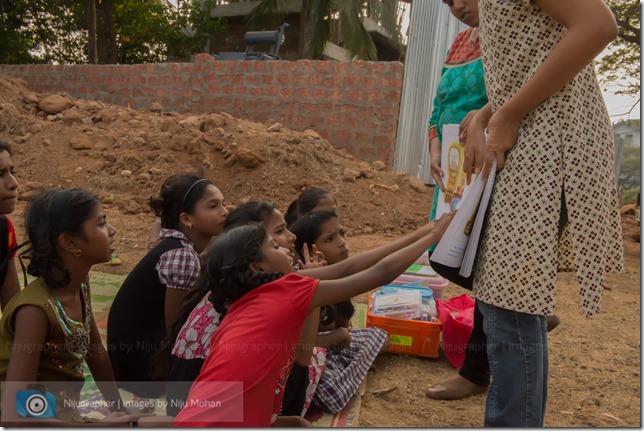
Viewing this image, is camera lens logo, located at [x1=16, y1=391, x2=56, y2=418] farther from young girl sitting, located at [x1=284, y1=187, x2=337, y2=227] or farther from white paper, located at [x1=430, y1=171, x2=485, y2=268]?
young girl sitting, located at [x1=284, y1=187, x2=337, y2=227]

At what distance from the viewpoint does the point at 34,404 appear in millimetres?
1733

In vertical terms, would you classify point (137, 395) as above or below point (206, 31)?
below

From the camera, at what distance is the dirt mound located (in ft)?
23.6

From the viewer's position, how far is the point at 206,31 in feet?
55.7

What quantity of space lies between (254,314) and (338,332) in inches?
42.8

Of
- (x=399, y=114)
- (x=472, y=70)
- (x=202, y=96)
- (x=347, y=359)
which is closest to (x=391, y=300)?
(x=347, y=359)

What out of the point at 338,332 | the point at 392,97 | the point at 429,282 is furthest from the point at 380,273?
the point at 392,97

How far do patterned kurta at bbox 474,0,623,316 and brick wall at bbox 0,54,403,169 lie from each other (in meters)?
6.51

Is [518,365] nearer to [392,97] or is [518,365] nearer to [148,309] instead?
[148,309]

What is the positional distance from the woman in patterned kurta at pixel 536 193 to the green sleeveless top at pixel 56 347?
51.0 inches

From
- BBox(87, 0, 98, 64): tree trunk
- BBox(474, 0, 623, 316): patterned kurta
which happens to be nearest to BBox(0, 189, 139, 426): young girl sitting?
BBox(474, 0, 623, 316): patterned kurta

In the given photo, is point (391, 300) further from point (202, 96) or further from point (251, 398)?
point (202, 96)

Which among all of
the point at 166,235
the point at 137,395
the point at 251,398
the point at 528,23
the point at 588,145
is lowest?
the point at 137,395

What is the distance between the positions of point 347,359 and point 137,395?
0.94 meters
